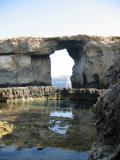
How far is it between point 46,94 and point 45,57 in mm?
19347

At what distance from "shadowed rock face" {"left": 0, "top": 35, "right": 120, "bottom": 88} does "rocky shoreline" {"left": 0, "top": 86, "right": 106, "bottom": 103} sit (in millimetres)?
12959

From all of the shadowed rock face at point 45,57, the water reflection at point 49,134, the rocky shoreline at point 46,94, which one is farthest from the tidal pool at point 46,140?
the shadowed rock face at point 45,57

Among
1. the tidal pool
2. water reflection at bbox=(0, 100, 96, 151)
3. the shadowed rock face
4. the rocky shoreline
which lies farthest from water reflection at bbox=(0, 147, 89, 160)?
the shadowed rock face

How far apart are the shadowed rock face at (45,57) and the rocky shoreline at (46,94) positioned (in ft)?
42.5

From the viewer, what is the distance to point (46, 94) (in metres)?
55.9

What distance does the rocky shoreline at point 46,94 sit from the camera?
48.6m

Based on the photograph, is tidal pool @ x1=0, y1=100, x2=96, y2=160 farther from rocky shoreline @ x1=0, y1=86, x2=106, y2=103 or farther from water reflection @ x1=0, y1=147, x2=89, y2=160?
rocky shoreline @ x1=0, y1=86, x2=106, y2=103

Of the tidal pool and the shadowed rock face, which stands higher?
the shadowed rock face

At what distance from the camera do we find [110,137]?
28.2ft

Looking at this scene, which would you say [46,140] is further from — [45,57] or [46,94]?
[45,57]

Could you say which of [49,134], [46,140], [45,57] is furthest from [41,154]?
[45,57]

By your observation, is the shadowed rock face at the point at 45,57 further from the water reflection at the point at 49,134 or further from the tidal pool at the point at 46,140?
the tidal pool at the point at 46,140

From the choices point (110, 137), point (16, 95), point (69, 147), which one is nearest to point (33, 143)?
point (69, 147)

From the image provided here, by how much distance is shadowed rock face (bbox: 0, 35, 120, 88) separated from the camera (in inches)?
2672
